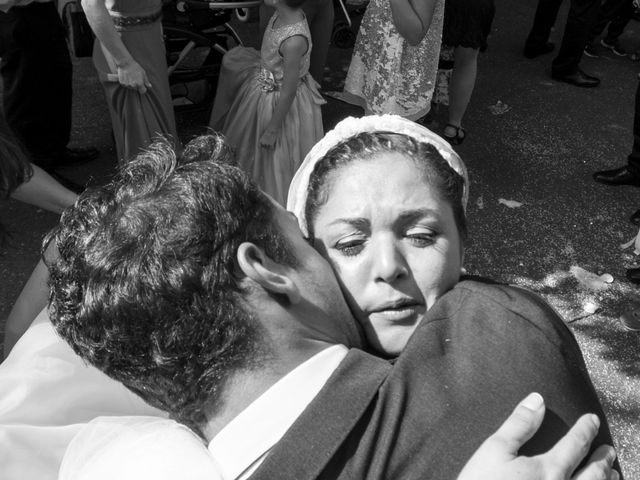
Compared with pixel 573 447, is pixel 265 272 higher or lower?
higher

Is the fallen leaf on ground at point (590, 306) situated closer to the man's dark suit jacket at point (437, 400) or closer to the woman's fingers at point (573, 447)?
the man's dark suit jacket at point (437, 400)

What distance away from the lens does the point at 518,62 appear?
7.13 meters

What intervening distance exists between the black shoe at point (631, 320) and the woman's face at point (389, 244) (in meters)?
2.84

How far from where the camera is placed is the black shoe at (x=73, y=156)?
16.8 feet

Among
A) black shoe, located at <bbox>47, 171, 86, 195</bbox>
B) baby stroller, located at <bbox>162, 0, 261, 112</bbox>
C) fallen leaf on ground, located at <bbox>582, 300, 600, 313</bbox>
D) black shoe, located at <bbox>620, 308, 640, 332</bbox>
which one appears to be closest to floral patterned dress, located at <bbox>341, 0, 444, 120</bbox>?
baby stroller, located at <bbox>162, 0, 261, 112</bbox>

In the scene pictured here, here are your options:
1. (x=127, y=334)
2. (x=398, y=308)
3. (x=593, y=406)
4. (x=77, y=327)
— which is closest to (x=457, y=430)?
(x=593, y=406)

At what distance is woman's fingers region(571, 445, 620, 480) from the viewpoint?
43.8 inches

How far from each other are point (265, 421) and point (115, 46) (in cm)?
322

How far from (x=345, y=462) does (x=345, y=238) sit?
2.09 ft

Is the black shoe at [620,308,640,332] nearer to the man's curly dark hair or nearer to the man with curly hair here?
the man with curly hair

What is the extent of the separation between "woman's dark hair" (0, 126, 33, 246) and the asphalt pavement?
1.38 m

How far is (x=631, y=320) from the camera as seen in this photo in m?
3.97

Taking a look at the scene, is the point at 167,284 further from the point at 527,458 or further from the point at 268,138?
the point at 268,138

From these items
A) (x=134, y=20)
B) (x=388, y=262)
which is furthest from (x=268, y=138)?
(x=388, y=262)
